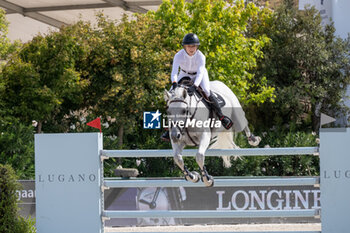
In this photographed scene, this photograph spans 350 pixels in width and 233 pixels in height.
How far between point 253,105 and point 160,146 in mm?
4468

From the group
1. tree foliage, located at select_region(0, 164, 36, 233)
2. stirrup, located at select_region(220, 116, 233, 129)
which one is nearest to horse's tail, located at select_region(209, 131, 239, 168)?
stirrup, located at select_region(220, 116, 233, 129)

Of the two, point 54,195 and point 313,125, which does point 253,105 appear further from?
point 54,195

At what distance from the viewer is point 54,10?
18.7 meters

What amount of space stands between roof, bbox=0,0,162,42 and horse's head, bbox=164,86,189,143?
13129 mm

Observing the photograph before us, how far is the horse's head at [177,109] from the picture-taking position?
519 centimetres

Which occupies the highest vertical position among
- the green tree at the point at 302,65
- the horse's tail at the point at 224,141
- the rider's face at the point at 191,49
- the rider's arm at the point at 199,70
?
the green tree at the point at 302,65

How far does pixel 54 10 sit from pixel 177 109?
14413 mm

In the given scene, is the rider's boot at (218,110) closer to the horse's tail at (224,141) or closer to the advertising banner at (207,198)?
the horse's tail at (224,141)

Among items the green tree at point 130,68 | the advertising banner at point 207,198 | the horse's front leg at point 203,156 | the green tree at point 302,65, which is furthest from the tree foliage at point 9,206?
the green tree at point 302,65

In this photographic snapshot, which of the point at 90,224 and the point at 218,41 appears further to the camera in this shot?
the point at 218,41

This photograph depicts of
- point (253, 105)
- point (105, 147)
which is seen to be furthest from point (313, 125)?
point (105, 147)

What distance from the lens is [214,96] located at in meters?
5.73

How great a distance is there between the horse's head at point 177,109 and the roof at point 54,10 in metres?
13.1

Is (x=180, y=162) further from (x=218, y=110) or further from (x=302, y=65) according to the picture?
(x=302, y=65)
